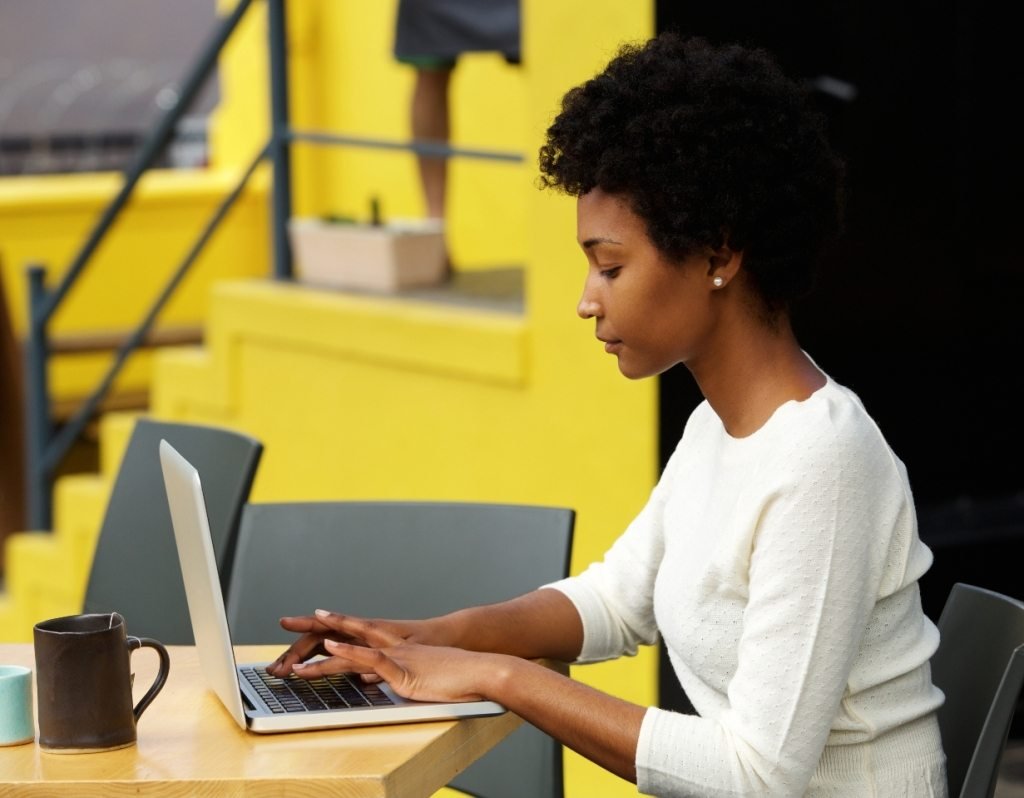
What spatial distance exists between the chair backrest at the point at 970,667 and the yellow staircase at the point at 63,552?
3131mm

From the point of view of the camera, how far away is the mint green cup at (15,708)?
5.82 feet

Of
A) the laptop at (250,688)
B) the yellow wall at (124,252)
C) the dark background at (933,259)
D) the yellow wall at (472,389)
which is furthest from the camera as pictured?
the yellow wall at (124,252)

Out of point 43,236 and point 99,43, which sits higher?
point 99,43

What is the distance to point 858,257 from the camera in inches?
149

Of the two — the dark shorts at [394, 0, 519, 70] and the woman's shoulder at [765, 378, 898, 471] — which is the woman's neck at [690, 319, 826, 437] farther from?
the dark shorts at [394, 0, 519, 70]

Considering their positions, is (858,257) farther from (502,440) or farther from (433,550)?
(433,550)

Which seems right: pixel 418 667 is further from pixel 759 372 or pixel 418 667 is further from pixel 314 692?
pixel 759 372

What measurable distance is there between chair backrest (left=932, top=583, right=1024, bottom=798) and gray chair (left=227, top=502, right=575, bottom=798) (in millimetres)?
521

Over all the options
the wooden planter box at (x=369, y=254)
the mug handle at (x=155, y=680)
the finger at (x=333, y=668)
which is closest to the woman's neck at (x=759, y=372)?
the finger at (x=333, y=668)

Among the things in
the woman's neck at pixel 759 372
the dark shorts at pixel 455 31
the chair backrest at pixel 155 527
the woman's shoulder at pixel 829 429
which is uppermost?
the dark shorts at pixel 455 31

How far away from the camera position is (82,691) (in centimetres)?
174

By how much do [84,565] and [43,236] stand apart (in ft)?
8.44

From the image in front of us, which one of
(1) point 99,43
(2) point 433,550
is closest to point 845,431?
(2) point 433,550

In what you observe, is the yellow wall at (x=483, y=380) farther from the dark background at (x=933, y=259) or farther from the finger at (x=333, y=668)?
the finger at (x=333, y=668)
